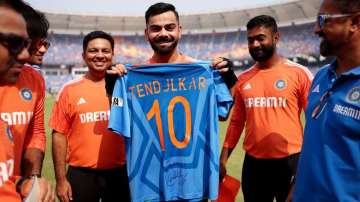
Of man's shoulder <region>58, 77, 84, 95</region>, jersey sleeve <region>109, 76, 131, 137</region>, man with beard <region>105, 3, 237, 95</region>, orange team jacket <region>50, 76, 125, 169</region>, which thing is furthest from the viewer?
man's shoulder <region>58, 77, 84, 95</region>

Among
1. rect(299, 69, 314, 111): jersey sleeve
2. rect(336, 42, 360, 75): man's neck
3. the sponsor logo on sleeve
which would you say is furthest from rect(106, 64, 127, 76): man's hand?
rect(299, 69, 314, 111): jersey sleeve

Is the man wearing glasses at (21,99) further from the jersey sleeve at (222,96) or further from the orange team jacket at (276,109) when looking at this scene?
the orange team jacket at (276,109)

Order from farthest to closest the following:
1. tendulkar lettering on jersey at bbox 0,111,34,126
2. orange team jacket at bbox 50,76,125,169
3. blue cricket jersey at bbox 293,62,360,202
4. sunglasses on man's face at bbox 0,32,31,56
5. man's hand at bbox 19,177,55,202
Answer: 1. orange team jacket at bbox 50,76,125,169
2. tendulkar lettering on jersey at bbox 0,111,34,126
3. blue cricket jersey at bbox 293,62,360,202
4. man's hand at bbox 19,177,55,202
5. sunglasses on man's face at bbox 0,32,31,56

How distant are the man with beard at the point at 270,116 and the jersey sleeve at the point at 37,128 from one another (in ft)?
5.91

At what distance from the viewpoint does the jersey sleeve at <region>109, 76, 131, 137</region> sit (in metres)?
2.70

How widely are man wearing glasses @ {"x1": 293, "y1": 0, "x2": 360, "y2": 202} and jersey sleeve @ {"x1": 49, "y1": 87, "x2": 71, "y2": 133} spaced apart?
2.18m

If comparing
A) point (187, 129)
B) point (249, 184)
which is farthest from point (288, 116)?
point (187, 129)

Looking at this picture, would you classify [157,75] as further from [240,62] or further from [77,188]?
[240,62]

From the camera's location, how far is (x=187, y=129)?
9.16ft

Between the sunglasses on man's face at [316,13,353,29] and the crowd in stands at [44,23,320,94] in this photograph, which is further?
the crowd in stands at [44,23,320,94]

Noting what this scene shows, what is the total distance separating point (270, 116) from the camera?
352 cm

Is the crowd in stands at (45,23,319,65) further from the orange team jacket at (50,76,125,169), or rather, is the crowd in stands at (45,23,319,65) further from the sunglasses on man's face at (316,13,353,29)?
the sunglasses on man's face at (316,13,353,29)

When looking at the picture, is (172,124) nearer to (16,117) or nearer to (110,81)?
(110,81)

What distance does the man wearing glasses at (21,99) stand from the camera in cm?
152
